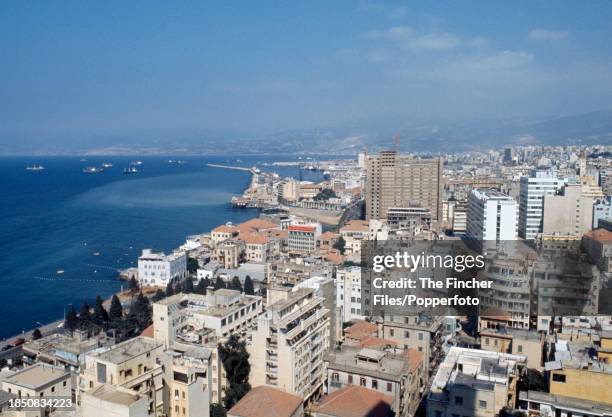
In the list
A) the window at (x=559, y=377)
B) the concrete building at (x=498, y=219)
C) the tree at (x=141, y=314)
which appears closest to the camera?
the window at (x=559, y=377)

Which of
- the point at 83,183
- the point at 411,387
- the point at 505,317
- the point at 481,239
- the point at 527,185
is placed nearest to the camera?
the point at 411,387

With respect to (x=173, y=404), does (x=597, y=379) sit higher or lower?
higher

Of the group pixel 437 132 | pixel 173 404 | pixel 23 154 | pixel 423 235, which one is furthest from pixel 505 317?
pixel 23 154

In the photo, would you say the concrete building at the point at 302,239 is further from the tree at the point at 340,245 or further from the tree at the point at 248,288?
the tree at the point at 248,288

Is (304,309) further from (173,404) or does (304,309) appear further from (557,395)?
(557,395)

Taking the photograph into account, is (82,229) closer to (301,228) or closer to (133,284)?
(133,284)

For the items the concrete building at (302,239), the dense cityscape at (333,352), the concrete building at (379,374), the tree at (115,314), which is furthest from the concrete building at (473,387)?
the concrete building at (302,239)
